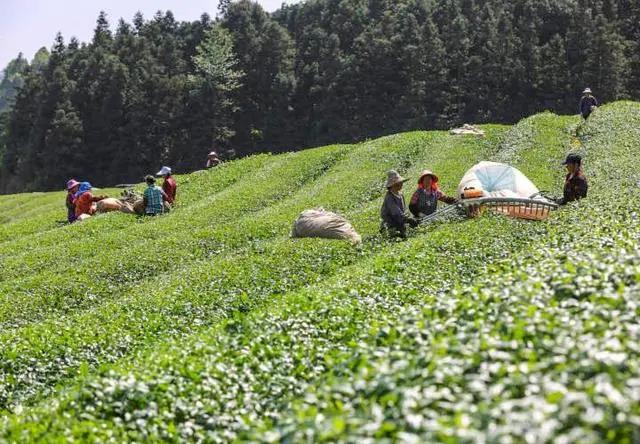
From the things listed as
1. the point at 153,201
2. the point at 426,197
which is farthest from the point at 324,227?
the point at 153,201

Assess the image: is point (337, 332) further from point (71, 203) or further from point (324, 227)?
point (71, 203)

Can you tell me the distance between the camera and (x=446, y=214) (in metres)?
22.2

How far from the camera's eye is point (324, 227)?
22719mm

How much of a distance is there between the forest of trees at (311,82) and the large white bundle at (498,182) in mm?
73065

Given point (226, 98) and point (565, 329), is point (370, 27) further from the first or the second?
point (565, 329)

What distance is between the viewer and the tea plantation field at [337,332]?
6.55 metres

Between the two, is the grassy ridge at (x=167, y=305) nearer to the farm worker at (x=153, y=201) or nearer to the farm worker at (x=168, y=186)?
→ the farm worker at (x=153, y=201)

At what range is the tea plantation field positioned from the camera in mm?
6551

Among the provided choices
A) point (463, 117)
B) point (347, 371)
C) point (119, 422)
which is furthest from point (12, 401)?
point (463, 117)

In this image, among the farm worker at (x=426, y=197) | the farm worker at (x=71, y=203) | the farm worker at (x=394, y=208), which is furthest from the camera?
the farm worker at (x=71, y=203)

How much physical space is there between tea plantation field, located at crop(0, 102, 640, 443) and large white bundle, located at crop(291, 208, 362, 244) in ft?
2.62

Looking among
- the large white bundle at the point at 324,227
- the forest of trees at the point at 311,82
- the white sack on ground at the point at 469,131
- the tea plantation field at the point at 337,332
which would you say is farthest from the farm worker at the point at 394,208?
the forest of trees at the point at 311,82

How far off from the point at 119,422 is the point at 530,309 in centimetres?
550

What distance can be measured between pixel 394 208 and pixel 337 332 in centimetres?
978
